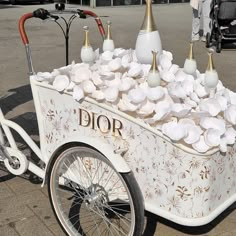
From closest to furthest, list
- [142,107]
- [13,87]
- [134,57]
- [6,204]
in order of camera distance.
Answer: [142,107] → [134,57] → [6,204] → [13,87]

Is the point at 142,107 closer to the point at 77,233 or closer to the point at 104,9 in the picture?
the point at 77,233

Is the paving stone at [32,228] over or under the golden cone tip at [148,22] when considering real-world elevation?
under

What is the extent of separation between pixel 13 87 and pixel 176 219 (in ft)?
13.6

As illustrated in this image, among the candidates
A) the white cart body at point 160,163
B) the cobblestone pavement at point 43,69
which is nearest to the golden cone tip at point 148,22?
the white cart body at point 160,163

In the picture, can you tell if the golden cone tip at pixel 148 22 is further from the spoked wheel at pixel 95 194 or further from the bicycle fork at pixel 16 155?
the bicycle fork at pixel 16 155

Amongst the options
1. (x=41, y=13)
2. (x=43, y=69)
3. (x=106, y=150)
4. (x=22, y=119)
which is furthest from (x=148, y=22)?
(x=43, y=69)

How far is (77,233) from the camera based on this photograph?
264 cm

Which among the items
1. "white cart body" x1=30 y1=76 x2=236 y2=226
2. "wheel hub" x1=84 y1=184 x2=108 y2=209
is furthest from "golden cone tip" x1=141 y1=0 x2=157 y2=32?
"wheel hub" x1=84 y1=184 x2=108 y2=209

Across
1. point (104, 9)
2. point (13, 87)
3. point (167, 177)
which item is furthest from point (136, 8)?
point (167, 177)

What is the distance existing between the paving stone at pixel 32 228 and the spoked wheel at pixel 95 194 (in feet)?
0.59

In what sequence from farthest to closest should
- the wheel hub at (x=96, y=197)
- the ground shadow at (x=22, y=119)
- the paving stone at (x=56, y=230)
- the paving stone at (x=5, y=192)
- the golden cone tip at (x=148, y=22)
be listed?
the ground shadow at (x=22, y=119) → the paving stone at (x=5, y=192) → the paving stone at (x=56, y=230) → the golden cone tip at (x=148, y=22) → the wheel hub at (x=96, y=197)

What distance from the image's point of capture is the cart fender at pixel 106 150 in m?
2.27

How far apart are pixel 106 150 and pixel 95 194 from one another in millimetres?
334

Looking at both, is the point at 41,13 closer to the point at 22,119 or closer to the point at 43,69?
the point at 22,119
